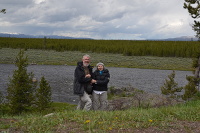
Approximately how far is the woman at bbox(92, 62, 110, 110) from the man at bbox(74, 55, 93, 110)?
34 centimetres

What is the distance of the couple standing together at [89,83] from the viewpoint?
9359 mm

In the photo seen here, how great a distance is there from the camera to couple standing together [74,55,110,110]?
368 inches

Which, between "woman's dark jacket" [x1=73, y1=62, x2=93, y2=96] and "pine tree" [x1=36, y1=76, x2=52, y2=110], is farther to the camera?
"pine tree" [x1=36, y1=76, x2=52, y2=110]

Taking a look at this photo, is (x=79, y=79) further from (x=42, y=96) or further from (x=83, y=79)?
(x=42, y=96)

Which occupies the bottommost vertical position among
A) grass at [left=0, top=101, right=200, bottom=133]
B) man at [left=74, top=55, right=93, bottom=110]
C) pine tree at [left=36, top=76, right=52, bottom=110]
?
pine tree at [left=36, top=76, right=52, bottom=110]

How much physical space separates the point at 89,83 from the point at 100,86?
55 centimetres

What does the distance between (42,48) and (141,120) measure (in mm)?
65596

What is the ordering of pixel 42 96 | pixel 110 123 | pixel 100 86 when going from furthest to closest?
pixel 42 96, pixel 100 86, pixel 110 123

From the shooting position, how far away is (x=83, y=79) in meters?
9.33

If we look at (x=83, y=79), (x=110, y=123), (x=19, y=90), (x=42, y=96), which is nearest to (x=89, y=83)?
(x=83, y=79)

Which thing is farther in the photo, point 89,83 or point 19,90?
point 19,90

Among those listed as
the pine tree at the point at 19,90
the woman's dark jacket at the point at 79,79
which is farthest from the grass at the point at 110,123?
the pine tree at the point at 19,90

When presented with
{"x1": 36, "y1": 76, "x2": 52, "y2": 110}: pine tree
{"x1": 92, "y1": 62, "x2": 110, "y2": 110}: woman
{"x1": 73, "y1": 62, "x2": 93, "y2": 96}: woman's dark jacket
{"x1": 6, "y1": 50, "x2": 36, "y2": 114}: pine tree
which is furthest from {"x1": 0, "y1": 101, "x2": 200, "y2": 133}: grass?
{"x1": 6, "y1": 50, "x2": 36, "y2": 114}: pine tree

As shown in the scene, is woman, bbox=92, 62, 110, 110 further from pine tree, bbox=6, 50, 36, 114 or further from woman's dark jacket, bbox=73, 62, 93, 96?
pine tree, bbox=6, 50, 36, 114
